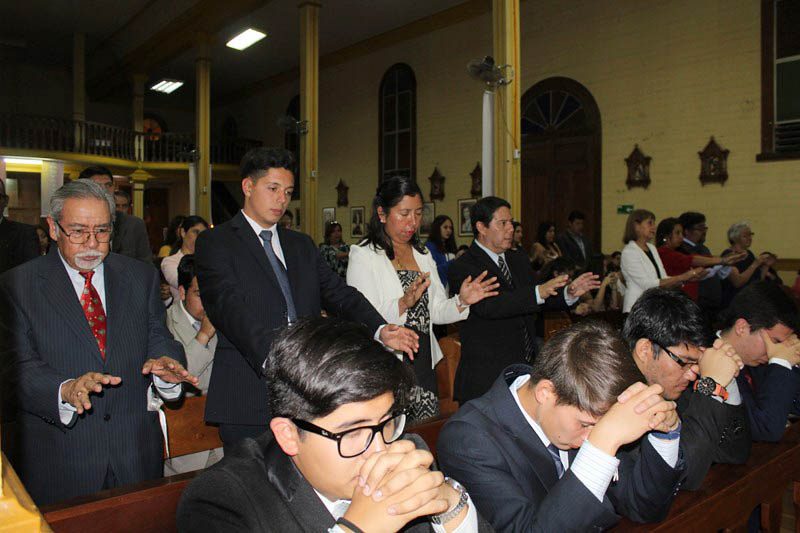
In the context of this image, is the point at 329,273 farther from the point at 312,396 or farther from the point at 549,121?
the point at 549,121

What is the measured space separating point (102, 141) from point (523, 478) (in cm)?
1715

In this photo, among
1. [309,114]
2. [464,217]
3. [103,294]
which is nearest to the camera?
[103,294]

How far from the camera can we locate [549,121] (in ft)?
36.9

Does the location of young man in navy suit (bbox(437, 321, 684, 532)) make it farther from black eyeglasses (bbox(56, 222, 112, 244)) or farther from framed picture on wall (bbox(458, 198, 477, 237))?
framed picture on wall (bbox(458, 198, 477, 237))

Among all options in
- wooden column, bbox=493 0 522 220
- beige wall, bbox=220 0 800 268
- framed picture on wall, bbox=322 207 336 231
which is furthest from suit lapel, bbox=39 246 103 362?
framed picture on wall, bbox=322 207 336 231

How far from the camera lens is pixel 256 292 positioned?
2.25 m

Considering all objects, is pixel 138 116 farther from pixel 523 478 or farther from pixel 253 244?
pixel 523 478

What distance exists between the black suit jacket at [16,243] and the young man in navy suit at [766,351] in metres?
3.47

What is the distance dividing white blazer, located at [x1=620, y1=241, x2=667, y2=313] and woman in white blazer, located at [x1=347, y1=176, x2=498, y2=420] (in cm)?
253

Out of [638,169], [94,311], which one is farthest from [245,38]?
[94,311]

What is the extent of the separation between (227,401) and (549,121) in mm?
10102

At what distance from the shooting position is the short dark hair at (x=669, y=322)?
2.17 m

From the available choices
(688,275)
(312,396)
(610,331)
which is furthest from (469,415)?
(688,275)

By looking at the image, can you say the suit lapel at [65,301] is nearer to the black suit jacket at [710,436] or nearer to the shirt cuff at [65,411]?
the shirt cuff at [65,411]
